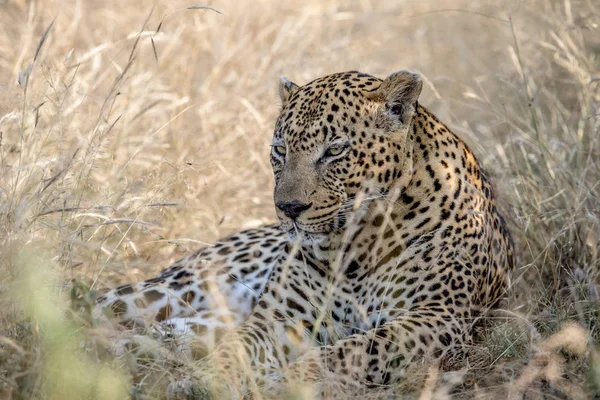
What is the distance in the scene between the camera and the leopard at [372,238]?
4.84 m

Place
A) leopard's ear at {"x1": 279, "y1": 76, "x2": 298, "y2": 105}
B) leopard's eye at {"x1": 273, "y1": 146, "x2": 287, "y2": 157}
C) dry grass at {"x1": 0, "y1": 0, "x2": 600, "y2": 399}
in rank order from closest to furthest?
dry grass at {"x1": 0, "y1": 0, "x2": 600, "y2": 399}, leopard's eye at {"x1": 273, "y1": 146, "x2": 287, "y2": 157}, leopard's ear at {"x1": 279, "y1": 76, "x2": 298, "y2": 105}

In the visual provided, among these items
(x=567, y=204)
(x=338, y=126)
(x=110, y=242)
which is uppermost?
(x=338, y=126)

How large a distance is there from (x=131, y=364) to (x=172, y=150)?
4508 millimetres

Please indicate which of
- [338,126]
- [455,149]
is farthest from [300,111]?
[455,149]

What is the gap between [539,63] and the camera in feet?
30.9

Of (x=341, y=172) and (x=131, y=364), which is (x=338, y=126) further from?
(x=131, y=364)

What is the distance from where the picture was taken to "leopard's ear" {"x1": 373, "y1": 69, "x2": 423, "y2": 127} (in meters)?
5.14

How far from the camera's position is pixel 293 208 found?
4973 mm

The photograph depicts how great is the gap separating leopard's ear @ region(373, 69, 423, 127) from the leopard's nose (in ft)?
2.34

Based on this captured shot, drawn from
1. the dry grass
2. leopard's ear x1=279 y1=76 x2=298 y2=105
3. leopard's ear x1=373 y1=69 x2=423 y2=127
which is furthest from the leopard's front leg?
leopard's ear x1=279 y1=76 x2=298 y2=105

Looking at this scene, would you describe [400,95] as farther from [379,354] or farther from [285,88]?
[379,354]

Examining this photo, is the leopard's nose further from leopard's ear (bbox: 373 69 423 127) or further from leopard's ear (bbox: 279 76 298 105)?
leopard's ear (bbox: 279 76 298 105)

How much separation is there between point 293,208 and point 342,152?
418 millimetres

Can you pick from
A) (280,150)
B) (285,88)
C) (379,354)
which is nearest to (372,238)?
(280,150)
